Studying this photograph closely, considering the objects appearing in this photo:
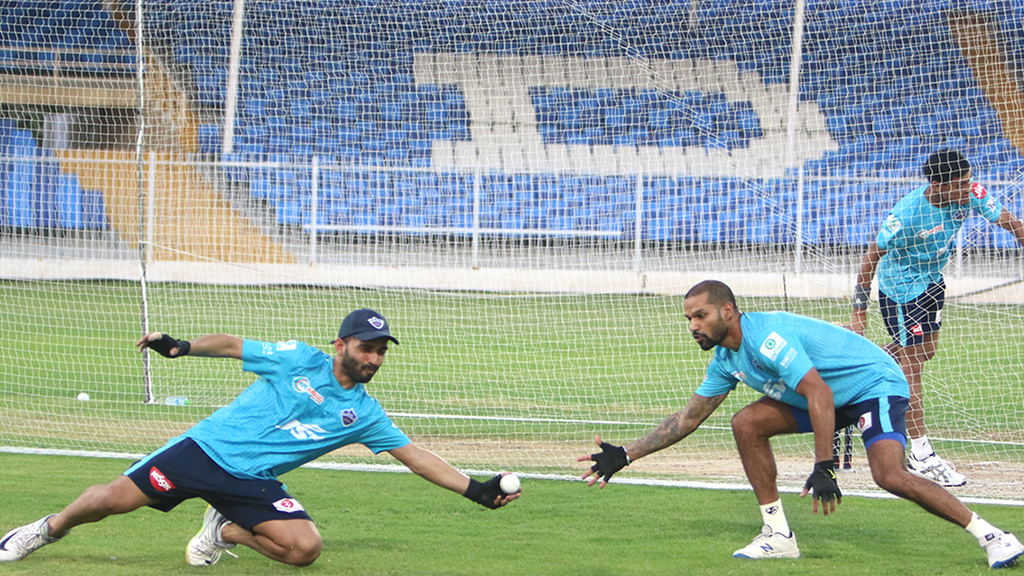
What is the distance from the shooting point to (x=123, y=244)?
18516mm

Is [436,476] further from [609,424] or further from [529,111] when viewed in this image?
[529,111]

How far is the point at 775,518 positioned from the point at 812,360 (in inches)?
33.2

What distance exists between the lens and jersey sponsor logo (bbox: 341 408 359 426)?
508 cm

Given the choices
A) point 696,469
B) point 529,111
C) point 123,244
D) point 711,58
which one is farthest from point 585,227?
point 696,469

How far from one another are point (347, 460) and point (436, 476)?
319cm

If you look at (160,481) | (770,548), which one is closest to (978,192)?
(770,548)

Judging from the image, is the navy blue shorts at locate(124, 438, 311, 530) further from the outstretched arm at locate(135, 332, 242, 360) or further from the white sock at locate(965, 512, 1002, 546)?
the white sock at locate(965, 512, 1002, 546)

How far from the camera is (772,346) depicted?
513 centimetres

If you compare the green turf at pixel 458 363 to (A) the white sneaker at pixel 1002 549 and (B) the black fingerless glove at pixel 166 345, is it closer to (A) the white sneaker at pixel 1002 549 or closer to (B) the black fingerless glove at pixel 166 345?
(A) the white sneaker at pixel 1002 549

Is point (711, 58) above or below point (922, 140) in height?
above

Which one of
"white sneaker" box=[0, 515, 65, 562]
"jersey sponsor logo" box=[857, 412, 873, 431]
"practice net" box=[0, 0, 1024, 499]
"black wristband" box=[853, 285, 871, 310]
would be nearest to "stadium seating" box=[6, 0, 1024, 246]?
"practice net" box=[0, 0, 1024, 499]

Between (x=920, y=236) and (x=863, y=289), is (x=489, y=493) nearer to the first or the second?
(x=863, y=289)

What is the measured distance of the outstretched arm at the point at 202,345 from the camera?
491 centimetres

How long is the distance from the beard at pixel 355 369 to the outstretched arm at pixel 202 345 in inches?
20.4
